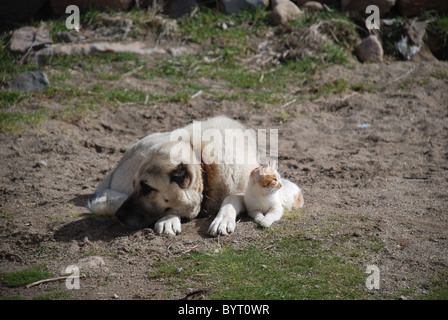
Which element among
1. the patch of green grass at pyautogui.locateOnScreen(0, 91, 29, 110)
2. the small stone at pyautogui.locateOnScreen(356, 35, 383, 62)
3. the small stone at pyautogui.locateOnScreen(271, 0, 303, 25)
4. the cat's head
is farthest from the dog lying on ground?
the small stone at pyautogui.locateOnScreen(271, 0, 303, 25)

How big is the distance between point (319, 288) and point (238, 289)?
58cm

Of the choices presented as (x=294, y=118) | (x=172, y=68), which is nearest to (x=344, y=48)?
(x=294, y=118)

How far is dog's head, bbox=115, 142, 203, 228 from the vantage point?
4.50 metres

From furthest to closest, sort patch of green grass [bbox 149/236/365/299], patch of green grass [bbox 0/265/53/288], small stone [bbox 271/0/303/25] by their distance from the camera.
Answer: small stone [bbox 271/0/303/25]
patch of green grass [bbox 0/265/53/288]
patch of green grass [bbox 149/236/365/299]

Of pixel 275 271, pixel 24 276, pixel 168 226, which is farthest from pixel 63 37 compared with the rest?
pixel 275 271

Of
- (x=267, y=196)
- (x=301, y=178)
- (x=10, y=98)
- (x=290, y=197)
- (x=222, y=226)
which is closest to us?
(x=222, y=226)

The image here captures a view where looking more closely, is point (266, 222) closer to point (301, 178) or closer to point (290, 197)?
point (290, 197)

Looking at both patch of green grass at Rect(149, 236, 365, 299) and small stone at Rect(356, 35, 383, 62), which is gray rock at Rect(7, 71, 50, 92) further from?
small stone at Rect(356, 35, 383, 62)

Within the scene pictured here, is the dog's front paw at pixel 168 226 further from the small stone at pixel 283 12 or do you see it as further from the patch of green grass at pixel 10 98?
the small stone at pixel 283 12

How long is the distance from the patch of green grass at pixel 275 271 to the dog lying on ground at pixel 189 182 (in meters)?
0.43

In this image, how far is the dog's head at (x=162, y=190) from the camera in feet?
14.8

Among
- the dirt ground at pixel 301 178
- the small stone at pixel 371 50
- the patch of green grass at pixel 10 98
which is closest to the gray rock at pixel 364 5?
the small stone at pixel 371 50

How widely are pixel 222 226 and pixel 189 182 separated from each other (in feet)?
1.78

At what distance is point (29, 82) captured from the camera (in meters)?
8.34
